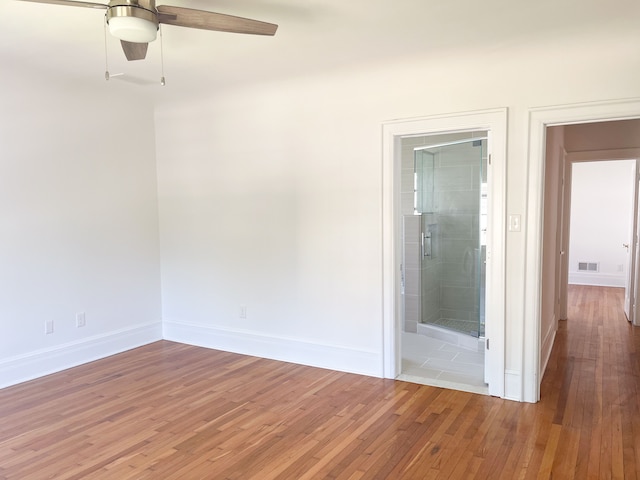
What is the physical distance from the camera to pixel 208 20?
7.09 ft

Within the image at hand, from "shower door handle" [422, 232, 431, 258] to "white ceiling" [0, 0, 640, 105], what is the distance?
240cm

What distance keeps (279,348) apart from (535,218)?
8.00 ft

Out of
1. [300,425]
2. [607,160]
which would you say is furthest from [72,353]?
[607,160]

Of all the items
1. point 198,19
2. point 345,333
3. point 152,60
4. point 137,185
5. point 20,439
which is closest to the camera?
point 198,19

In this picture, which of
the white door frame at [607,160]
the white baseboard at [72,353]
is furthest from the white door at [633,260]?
the white baseboard at [72,353]

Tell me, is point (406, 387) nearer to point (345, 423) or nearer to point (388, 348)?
point (388, 348)

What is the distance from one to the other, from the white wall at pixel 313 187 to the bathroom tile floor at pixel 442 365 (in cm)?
34

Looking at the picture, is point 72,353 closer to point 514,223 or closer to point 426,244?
point 426,244

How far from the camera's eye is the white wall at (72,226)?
12.3ft

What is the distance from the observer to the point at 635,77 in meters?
2.96

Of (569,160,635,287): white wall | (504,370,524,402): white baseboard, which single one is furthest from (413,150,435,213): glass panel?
(569,160,635,287): white wall

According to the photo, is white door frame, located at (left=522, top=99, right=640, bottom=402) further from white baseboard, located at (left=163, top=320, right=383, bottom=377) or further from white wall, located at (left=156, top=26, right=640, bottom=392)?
white baseboard, located at (left=163, top=320, right=383, bottom=377)

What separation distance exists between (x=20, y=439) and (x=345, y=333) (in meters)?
2.37

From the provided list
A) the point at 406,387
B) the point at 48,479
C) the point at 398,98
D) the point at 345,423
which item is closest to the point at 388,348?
the point at 406,387
